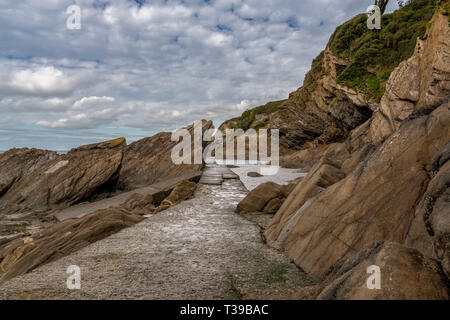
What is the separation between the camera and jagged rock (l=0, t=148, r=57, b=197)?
930 inches

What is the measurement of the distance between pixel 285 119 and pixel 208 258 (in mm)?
45154

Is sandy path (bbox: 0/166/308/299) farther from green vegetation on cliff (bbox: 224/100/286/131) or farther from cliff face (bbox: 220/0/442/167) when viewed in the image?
green vegetation on cliff (bbox: 224/100/286/131)

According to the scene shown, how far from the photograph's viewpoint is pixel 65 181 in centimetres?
2128

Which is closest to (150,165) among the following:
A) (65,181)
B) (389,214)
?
(65,181)

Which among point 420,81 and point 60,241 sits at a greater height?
point 420,81

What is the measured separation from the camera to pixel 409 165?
5.91 metres

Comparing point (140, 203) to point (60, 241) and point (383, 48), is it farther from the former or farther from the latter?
point (383, 48)

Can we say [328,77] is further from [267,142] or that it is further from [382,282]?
[382,282]

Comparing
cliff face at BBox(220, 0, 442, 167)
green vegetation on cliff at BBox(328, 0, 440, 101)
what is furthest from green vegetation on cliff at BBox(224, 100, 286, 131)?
green vegetation on cliff at BBox(328, 0, 440, 101)


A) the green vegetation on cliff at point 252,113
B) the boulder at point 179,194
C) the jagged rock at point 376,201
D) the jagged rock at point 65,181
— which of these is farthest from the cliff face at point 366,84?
the green vegetation on cliff at point 252,113

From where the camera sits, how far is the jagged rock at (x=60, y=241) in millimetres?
7125

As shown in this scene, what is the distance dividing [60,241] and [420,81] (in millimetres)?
15825

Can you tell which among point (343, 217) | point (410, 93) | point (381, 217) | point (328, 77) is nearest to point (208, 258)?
point (343, 217)
